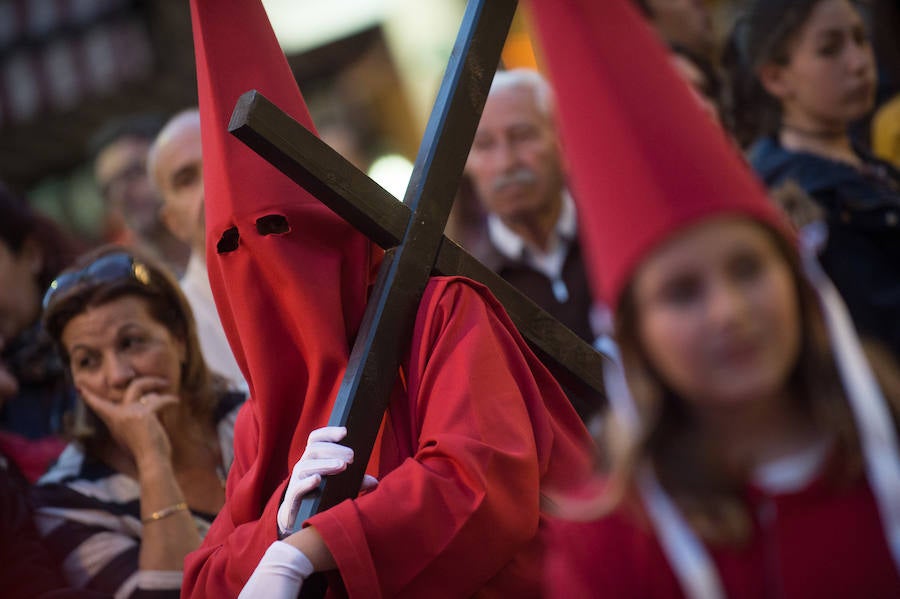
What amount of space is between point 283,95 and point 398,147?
22.5ft

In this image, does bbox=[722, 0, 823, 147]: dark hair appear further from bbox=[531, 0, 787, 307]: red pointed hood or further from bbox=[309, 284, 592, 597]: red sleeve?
bbox=[531, 0, 787, 307]: red pointed hood

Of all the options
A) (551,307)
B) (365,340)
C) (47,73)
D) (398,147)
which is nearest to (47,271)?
(551,307)

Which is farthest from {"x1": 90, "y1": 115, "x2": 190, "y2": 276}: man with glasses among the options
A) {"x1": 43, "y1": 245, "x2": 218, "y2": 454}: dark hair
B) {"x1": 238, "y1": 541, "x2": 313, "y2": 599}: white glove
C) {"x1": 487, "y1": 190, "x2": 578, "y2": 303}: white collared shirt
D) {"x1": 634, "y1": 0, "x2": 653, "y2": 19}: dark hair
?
{"x1": 238, "y1": 541, "x2": 313, "y2": 599}: white glove

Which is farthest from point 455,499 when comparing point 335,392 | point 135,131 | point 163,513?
point 135,131

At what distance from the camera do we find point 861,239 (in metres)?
2.88

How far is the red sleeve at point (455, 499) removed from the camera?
1852mm

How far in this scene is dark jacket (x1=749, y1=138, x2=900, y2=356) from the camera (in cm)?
276

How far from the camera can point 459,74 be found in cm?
219

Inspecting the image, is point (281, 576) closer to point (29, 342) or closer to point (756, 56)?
point (756, 56)

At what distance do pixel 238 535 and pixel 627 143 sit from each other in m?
1.17

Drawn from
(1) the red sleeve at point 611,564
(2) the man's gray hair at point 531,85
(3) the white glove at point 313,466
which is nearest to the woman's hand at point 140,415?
(3) the white glove at point 313,466

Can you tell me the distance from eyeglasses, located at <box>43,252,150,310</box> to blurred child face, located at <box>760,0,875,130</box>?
1.97 metres

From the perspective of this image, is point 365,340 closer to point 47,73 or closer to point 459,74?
point 459,74

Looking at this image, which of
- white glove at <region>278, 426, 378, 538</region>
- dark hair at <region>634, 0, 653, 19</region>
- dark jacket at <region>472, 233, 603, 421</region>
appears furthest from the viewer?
dark hair at <region>634, 0, 653, 19</region>
